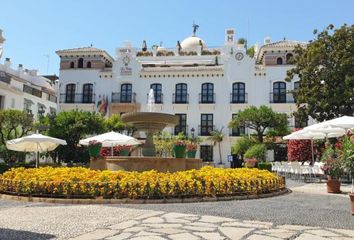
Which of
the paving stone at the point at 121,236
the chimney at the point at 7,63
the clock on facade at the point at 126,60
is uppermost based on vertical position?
the chimney at the point at 7,63

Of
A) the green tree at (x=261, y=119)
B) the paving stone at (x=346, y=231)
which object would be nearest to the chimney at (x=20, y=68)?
the green tree at (x=261, y=119)

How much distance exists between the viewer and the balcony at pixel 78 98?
38.6 metres

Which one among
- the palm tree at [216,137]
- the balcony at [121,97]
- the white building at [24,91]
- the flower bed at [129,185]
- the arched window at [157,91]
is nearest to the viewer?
the flower bed at [129,185]

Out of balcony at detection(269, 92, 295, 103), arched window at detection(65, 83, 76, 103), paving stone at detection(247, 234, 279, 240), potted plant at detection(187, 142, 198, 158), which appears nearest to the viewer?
paving stone at detection(247, 234, 279, 240)

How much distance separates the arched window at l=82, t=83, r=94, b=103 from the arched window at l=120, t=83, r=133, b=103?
3033 millimetres

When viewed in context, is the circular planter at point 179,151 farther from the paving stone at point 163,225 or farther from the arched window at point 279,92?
the arched window at point 279,92

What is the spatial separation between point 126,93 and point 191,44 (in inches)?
428

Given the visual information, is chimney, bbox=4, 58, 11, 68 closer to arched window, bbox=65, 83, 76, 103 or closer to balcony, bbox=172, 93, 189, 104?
arched window, bbox=65, 83, 76, 103

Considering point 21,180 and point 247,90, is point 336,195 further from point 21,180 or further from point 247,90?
point 247,90

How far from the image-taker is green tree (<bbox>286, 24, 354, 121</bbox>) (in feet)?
73.1

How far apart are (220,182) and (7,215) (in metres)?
5.28

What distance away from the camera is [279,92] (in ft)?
117

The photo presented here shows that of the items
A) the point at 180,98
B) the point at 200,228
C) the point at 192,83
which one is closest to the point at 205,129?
the point at 180,98

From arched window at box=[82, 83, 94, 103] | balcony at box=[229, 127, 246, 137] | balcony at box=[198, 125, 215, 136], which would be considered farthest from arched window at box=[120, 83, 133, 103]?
balcony at box=[229, 127, 246, 137]
